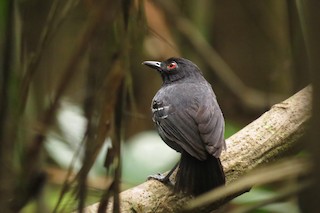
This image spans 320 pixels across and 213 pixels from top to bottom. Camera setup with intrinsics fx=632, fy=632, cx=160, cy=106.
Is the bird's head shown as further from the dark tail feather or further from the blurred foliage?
the dark tail feather

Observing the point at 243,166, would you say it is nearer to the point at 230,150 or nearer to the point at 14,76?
the point at 230,150

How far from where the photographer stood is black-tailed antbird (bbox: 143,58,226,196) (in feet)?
9.53

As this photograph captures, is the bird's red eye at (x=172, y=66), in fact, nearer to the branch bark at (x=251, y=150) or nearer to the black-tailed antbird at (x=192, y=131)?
the black-tailed antbird at (x=192, y=131)

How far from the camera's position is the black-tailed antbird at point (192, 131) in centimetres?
291

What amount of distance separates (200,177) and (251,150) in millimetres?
309

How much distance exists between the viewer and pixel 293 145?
10.3 ft

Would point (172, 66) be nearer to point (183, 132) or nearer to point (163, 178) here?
point (183, 132)

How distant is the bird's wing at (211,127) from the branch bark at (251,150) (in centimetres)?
12

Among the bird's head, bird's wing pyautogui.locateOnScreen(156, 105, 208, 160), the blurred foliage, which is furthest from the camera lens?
the bird's head

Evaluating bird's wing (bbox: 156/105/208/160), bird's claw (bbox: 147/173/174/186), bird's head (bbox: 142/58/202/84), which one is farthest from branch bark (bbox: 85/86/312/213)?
bird's head (bbox: 142/58/202/84)

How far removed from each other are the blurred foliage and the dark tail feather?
1.22 ft

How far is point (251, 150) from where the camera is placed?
10.1 ft

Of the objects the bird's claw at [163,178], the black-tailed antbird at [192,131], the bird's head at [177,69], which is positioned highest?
the bird's head at [177,69]

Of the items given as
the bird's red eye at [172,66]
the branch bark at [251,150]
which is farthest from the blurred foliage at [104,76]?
the branch bark at [251,150]
